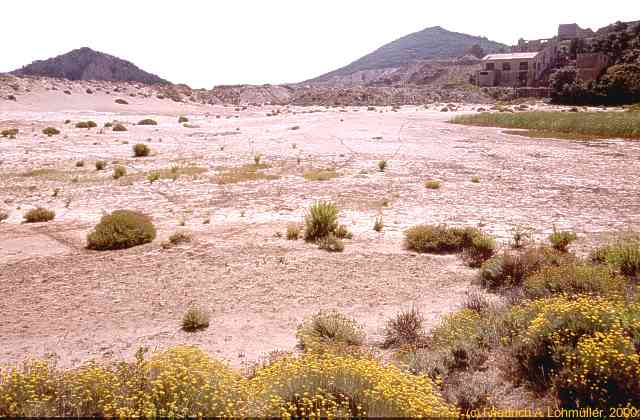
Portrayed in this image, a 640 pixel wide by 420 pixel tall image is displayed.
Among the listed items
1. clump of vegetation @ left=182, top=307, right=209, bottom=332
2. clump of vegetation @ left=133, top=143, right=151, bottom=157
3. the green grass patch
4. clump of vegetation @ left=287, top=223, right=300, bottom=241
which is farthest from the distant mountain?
clump of vegetation @ left=182, top=307, right=209, bottom=332

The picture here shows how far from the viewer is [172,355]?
4.62 metres

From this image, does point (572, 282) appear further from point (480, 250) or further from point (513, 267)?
point (480, 250)

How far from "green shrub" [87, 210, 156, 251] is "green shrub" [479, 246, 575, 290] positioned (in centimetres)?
676

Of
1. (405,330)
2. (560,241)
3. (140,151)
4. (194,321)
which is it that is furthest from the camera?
(140,151)

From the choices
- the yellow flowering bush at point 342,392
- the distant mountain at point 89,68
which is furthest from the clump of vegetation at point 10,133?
the distant mountain at point 89,68

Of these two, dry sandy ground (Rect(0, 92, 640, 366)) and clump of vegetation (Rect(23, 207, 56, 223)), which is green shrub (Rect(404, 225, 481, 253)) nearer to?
dry sandy ground (Rect(0, 92, 640, 366))

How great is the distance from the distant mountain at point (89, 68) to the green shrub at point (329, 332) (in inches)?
4650

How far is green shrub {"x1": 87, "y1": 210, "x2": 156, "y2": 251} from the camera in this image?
9.59m

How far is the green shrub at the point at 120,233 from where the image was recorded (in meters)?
9.59

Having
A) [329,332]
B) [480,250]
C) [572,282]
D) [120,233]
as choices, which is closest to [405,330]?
[329,332]

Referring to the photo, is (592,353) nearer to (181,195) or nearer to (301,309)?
(301,309)

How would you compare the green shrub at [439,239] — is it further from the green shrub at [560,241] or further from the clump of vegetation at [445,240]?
the green shrub at [560,241]

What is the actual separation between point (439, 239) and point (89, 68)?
405ft

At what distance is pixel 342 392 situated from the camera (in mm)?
3973
